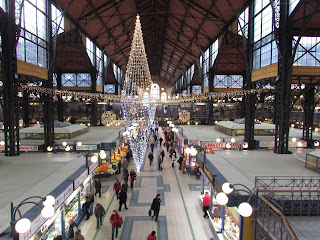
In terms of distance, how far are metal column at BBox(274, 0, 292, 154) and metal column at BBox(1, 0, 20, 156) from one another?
14.9m

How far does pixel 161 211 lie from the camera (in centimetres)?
1128

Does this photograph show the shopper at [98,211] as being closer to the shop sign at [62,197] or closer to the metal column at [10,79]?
the shop sign at [62,197]

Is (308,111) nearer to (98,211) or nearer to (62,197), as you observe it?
(98,211)

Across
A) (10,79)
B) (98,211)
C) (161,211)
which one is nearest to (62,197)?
(98,211)

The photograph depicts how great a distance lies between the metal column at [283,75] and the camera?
45.0 ft

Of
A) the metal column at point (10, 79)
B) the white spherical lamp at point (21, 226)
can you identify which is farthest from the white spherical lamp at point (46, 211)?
the metal column at point (10, 79)

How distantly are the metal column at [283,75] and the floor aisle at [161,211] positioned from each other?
19.2 feet

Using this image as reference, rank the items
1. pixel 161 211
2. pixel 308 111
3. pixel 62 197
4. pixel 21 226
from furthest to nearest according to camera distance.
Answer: pixel 308 111 → pixel 161 211 → pixel 62 197 → pixel 21 226

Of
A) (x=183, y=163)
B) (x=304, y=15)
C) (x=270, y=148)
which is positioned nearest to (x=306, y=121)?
(x=270, y=148)

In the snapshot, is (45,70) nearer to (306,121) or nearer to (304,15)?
(304,15)

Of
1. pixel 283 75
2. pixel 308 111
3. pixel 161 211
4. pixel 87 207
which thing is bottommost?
pixel 161 211

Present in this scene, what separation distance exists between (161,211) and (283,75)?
10.2 meters

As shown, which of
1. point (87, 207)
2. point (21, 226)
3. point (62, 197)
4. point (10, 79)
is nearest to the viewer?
point (21, 226)

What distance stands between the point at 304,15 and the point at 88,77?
2604 centimetres
